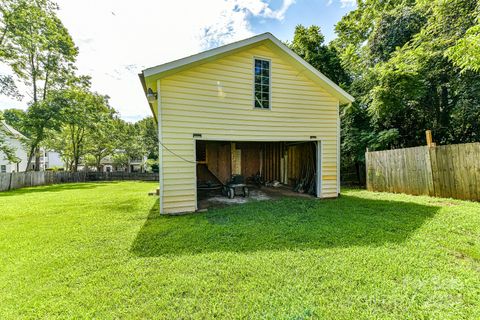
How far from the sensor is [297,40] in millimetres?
15703

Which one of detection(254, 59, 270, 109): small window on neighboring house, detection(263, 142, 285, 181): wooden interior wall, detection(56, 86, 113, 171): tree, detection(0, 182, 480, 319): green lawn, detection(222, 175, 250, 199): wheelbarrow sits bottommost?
detection(0, 182, 480, 319): green lawn

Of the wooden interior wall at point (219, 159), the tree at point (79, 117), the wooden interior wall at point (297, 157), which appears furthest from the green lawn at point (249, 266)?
the tree at point (79, 117)

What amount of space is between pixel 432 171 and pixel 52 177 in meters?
26.5

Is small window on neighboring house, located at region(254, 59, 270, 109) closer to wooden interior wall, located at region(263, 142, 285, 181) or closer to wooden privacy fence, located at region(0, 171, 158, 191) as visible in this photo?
wooden interior wall, located at region(263, 142, 285, 181)

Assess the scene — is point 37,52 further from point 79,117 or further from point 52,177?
point 52,177

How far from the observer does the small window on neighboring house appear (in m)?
6.96

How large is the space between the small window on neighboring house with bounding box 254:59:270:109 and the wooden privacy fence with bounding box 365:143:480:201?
573 cm

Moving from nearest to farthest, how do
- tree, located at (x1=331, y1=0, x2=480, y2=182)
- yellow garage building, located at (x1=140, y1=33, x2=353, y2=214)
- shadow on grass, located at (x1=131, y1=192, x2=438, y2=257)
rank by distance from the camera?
shadow on grass, located at (x1=131, y1=192, x2=438, y2=257) → yellow garage building, located at (x1=140, y1=33, x2=353, y2=214) → tree, located at (x1=331, y1=0, x2=480, y2=182)

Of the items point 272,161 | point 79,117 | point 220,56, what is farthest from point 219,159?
point 79,117

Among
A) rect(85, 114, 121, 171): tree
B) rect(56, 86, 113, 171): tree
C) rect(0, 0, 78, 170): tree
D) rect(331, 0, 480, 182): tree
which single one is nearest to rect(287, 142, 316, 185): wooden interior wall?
rect(331, 0, 480, 182): tree

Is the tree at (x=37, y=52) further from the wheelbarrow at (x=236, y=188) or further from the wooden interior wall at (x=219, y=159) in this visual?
the wheelbarrow at (x=236, y=188)

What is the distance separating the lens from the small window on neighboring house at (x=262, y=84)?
6.96m

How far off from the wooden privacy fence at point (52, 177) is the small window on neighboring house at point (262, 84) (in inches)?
703

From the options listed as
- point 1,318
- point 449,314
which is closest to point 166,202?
point 1,318
